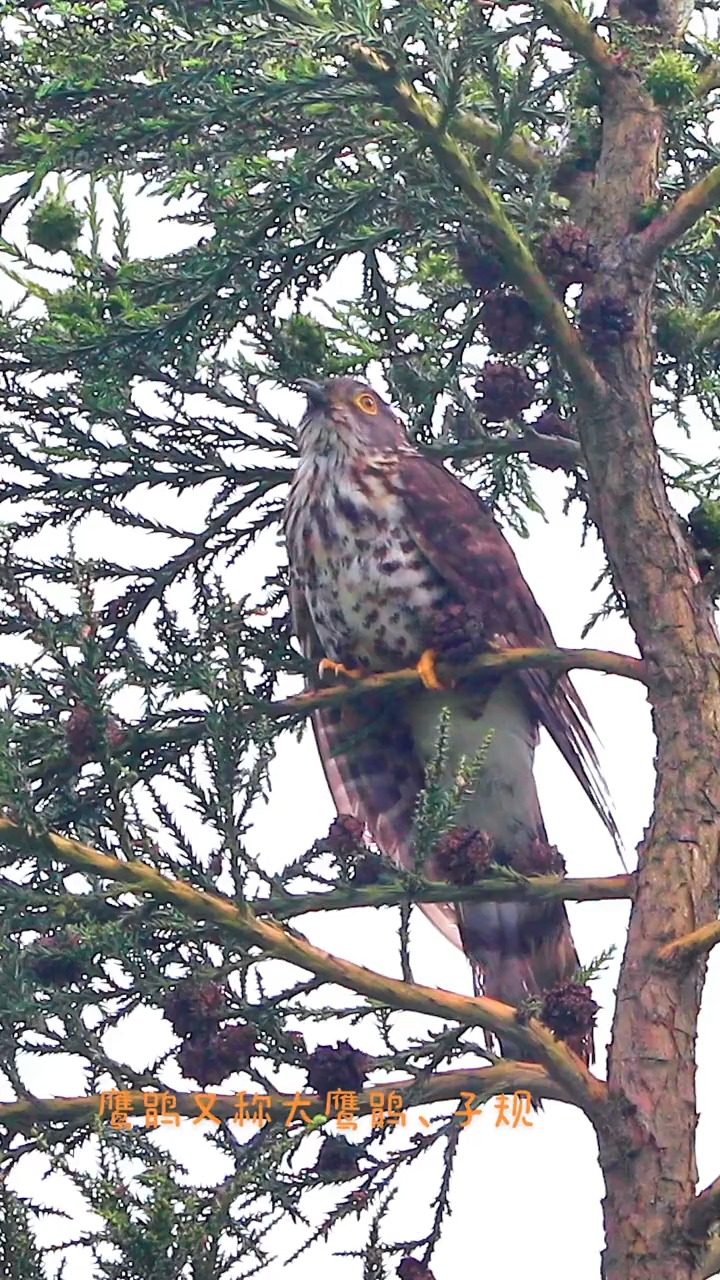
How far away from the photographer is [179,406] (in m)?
4.88

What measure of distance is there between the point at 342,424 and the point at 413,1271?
8.14 feet

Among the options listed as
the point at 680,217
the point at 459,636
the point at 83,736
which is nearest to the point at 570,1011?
the point at 459,636

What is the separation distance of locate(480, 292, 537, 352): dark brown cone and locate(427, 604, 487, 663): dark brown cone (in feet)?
2.10

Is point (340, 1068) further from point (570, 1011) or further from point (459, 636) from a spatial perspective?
point (459, 636)

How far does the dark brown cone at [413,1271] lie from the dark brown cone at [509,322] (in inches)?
80.8

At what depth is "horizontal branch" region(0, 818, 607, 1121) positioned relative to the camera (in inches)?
134

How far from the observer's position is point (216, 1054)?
11.8ft

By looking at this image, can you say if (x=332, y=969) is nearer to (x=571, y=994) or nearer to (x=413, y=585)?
(x=571, y=994)

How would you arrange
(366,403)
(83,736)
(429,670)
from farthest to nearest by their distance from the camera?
1. (366,403)
2. (429,670)
3. (83,736)

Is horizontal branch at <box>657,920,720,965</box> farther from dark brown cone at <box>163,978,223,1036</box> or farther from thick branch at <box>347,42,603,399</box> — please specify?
thick branch at <box>347,42,603,399</box>

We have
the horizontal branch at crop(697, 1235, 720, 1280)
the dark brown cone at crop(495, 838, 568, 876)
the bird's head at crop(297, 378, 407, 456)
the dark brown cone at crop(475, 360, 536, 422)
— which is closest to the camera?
the horizontal branch at crop(697, 1235, 720, 1280)

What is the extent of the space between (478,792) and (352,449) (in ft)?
3.56

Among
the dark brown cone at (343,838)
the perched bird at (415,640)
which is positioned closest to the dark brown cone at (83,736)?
the dark brown cone at (343,838)

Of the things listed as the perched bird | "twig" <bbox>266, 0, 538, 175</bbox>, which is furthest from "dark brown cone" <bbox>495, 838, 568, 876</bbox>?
"twig" <bbox>266, 0, 538, 175</bbox>
